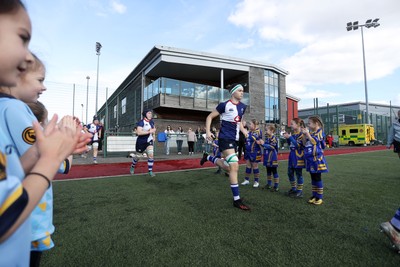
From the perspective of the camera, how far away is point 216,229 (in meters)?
2.66

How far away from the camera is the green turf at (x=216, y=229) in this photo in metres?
2.03

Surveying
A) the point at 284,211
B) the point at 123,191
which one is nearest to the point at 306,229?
the point at 284,211

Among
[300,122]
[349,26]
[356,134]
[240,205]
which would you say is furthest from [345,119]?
[240,205]

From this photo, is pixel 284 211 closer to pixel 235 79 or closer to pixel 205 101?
pixel 205 101

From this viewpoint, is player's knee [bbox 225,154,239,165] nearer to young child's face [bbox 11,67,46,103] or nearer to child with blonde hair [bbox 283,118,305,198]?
child with blonde hair [bbox 283,118,305,198]

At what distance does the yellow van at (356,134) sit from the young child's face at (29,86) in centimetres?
3348

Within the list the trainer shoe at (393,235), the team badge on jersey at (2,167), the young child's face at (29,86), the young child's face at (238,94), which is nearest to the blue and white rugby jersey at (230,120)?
the young child's face at (238,94)

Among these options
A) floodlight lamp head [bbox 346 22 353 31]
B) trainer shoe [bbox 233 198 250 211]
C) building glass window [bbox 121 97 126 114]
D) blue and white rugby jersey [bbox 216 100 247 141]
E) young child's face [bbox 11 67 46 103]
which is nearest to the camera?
young child's face [bbox 11 67 46 103]

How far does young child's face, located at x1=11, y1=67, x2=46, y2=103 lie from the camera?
1.11m

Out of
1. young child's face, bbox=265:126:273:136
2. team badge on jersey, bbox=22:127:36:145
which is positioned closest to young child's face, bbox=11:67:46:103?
team badge on jersey, bbox=22:127:36:145

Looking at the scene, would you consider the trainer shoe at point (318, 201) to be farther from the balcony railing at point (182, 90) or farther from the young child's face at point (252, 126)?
the balcony railing at point (182, 90)

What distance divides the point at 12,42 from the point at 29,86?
50 cm

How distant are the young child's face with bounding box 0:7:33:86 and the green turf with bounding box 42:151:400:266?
1.81 m

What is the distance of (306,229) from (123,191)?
353 cm
